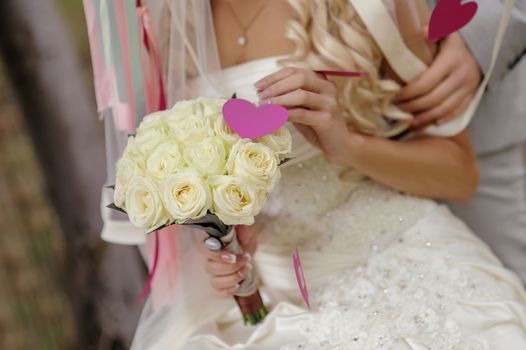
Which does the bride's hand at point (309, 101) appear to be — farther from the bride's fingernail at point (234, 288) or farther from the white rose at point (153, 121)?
the bride's fingernail at point (234, 288)

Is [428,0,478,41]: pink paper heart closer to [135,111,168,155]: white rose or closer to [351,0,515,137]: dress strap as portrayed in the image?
[351,0,515,137]: dress strap

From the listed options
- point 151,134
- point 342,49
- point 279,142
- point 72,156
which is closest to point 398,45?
point 342,49

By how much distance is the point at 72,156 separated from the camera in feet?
5.31

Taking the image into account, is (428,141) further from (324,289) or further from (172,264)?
(172,264)

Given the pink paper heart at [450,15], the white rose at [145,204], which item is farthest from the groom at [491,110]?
the white rose at [145,204]

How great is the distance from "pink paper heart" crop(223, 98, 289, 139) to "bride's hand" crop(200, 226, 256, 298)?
0.25 m

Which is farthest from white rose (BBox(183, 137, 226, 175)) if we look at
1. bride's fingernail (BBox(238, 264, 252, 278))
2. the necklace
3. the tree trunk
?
the tree trunk

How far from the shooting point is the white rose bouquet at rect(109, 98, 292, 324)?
73 centimetres

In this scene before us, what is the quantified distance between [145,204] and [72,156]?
94cm

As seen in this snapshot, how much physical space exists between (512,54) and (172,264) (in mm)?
805

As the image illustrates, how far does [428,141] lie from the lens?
113 cm

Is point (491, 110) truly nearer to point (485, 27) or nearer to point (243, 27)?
point (485, 27)

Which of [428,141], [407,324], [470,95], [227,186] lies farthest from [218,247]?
[470,95]

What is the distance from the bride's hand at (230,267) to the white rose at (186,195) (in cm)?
22
